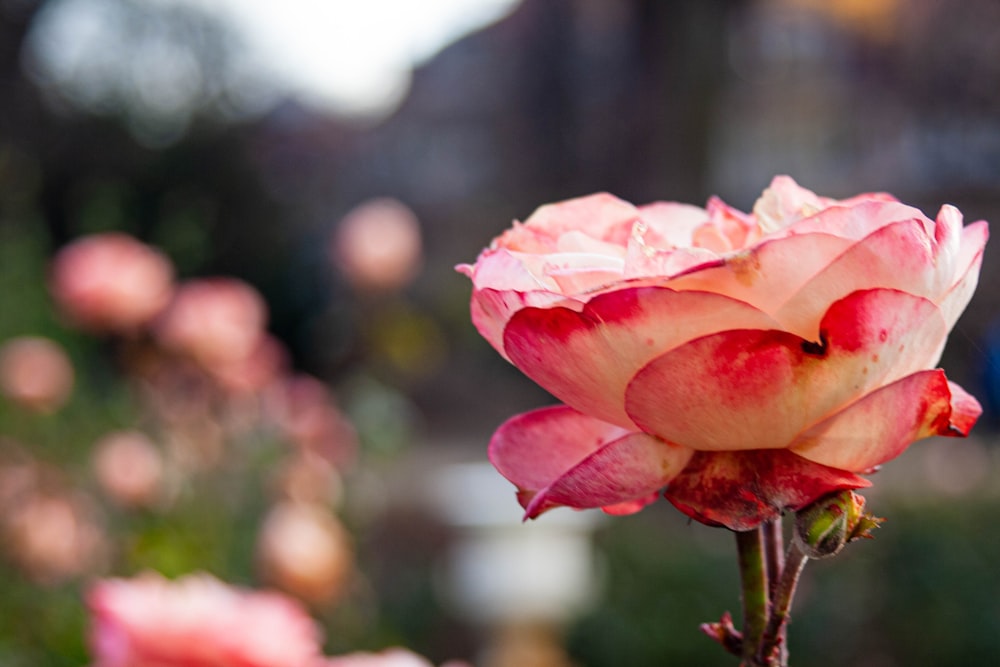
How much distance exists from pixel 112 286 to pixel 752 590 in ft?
6.84

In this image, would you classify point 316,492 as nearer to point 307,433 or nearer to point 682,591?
point 307,433

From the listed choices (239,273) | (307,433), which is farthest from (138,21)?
(307,433)

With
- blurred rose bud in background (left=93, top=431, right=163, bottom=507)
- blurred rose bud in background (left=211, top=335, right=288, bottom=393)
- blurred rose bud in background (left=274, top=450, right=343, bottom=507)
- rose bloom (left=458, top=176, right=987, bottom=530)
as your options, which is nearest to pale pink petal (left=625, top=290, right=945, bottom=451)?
rose bloom (left=458, top=176, right=987, bottom=530)

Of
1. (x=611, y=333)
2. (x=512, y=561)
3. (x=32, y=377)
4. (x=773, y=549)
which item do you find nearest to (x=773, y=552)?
(x=773, y=549)

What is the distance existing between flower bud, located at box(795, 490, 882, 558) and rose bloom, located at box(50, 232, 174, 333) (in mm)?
2088

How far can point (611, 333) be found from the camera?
31cm

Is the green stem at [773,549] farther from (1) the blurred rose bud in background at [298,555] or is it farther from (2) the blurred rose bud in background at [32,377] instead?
(2) the blurred rose bud in background at [32,377]

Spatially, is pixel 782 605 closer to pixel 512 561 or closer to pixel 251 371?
pixel 251 371

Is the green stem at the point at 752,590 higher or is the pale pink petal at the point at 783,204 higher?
the pale pink petal at the point at 783,204

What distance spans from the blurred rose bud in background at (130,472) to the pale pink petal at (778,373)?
1832mm

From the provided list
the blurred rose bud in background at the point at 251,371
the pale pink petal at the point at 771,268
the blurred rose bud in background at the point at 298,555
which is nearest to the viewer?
the pale pink petal at the point at 771,268

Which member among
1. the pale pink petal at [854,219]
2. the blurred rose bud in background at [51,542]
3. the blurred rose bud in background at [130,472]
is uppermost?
the blurred rose bud in background at [130,472]

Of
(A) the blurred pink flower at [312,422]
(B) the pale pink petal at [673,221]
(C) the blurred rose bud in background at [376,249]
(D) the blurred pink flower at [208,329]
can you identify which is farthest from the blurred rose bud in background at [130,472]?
(B) the pale pink petal at [673,221]

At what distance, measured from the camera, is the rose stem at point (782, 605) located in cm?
31
